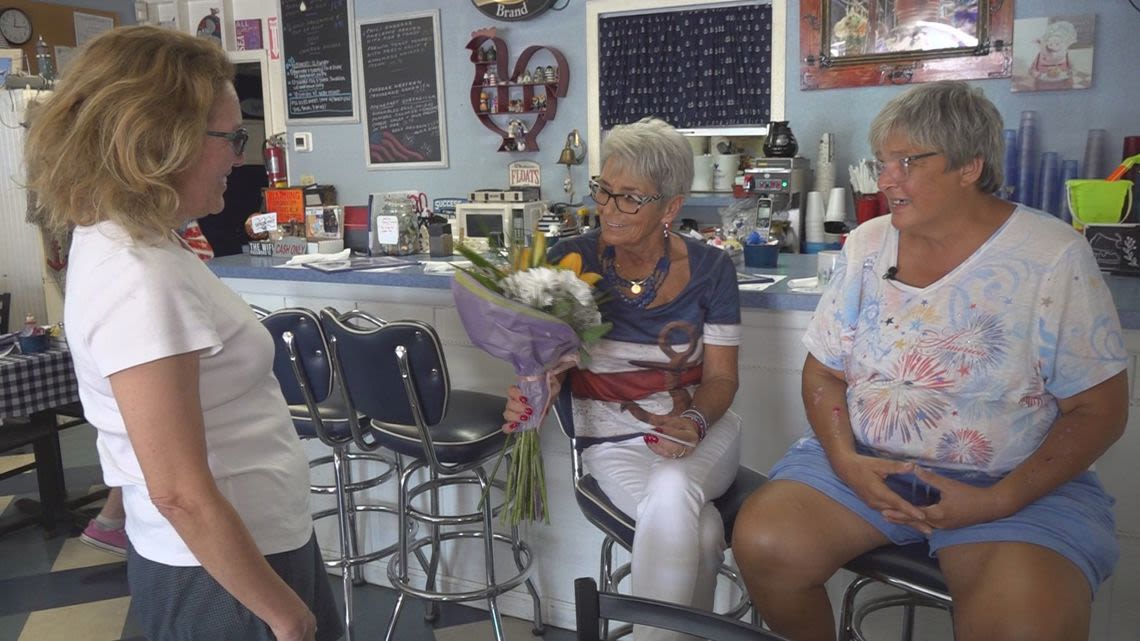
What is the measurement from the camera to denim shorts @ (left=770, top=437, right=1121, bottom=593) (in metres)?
1.51

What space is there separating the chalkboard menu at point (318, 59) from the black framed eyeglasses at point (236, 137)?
4799 mm

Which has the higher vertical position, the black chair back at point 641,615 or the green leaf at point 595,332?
the green leaf at point 595,332

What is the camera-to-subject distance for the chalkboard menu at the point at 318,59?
19.0 ft

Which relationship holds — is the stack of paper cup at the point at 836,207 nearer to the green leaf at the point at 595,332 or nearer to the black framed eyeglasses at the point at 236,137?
the green leaf at the point at 595,332

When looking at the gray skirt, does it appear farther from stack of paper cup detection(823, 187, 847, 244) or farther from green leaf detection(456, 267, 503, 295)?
stack of paper cup detection(823, 187, 847, 244)

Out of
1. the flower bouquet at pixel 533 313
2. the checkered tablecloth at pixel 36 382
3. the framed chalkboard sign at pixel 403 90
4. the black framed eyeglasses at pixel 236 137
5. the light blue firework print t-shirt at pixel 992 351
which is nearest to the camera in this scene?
the black framed eyeglasses at pixel 236 137

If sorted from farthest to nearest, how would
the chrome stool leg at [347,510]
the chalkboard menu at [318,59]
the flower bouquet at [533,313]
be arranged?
the chalkboard menu at [318,59], the chrome stool leg at [347,510], the flower bouquet at [533,313]

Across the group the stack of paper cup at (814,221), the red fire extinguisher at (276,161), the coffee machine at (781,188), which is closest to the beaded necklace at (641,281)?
the coffee machine at (781,188)

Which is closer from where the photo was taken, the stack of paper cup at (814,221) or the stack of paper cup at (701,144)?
the stack of paper cup at (814,221)

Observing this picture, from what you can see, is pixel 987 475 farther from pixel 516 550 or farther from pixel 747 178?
pixel 747 178

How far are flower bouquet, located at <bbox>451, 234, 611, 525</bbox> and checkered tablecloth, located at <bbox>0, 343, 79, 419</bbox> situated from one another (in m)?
2.21

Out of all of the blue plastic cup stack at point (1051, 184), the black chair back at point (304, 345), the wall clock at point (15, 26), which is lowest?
the black chair back at point (304, 345)

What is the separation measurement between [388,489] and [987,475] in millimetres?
1915

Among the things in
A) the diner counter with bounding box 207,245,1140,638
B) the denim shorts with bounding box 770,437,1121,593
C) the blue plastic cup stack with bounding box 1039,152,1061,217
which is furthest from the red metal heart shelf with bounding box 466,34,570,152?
the denim shorts with bounding box 770,437,1121,593
